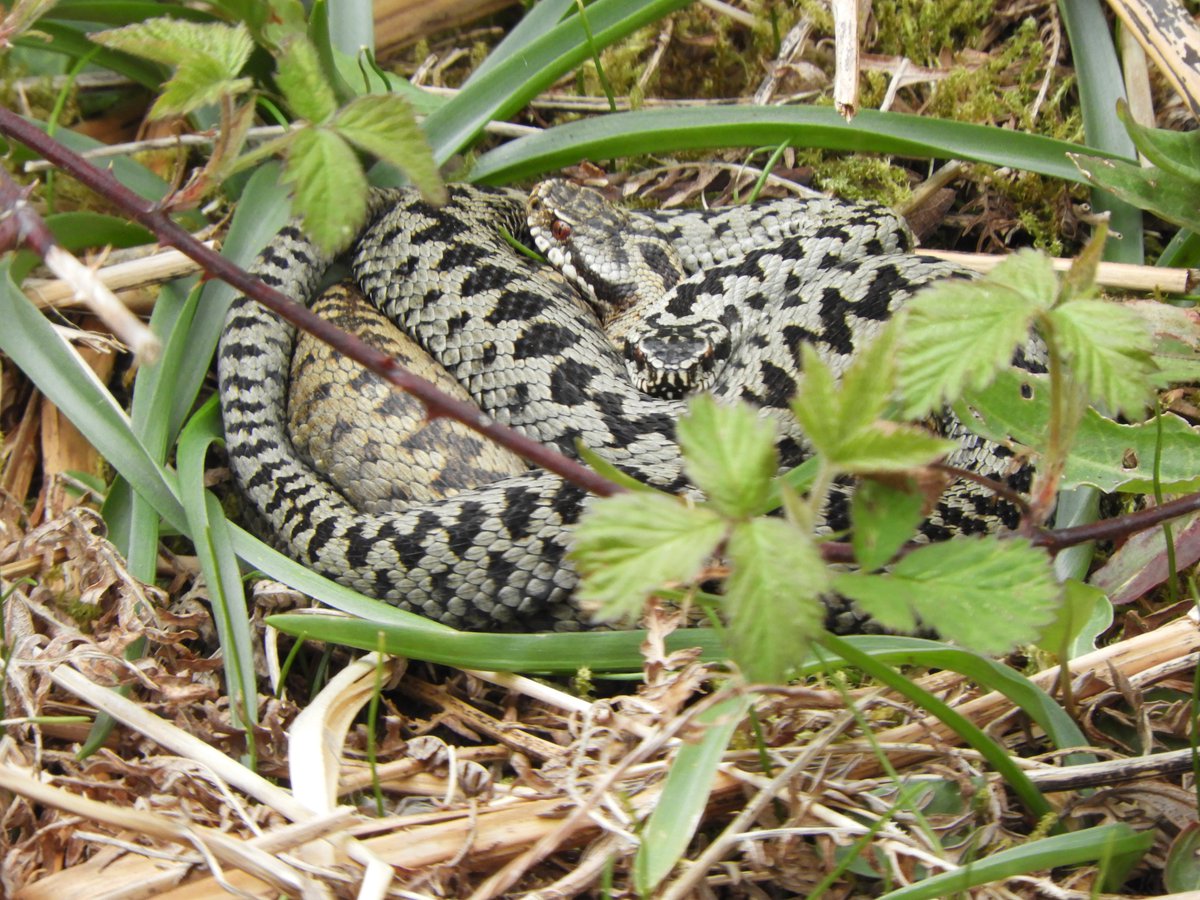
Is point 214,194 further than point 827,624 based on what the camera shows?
Yes

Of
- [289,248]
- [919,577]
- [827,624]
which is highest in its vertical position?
[289,248]

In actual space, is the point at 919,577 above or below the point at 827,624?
above

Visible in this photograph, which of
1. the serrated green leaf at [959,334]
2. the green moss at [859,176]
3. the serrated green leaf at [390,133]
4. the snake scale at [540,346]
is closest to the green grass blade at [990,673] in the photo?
the serrated green leaf at [959,334]

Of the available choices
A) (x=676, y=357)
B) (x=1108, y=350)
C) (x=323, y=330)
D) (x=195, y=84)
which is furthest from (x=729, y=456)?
(x=676, y=357)

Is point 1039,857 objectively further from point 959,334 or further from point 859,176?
point 859,176

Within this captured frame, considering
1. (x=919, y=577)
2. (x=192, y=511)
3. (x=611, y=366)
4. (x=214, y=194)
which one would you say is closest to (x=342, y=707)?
(x=192, y=511)

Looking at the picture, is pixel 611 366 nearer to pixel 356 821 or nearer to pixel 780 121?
pixel 780 121
